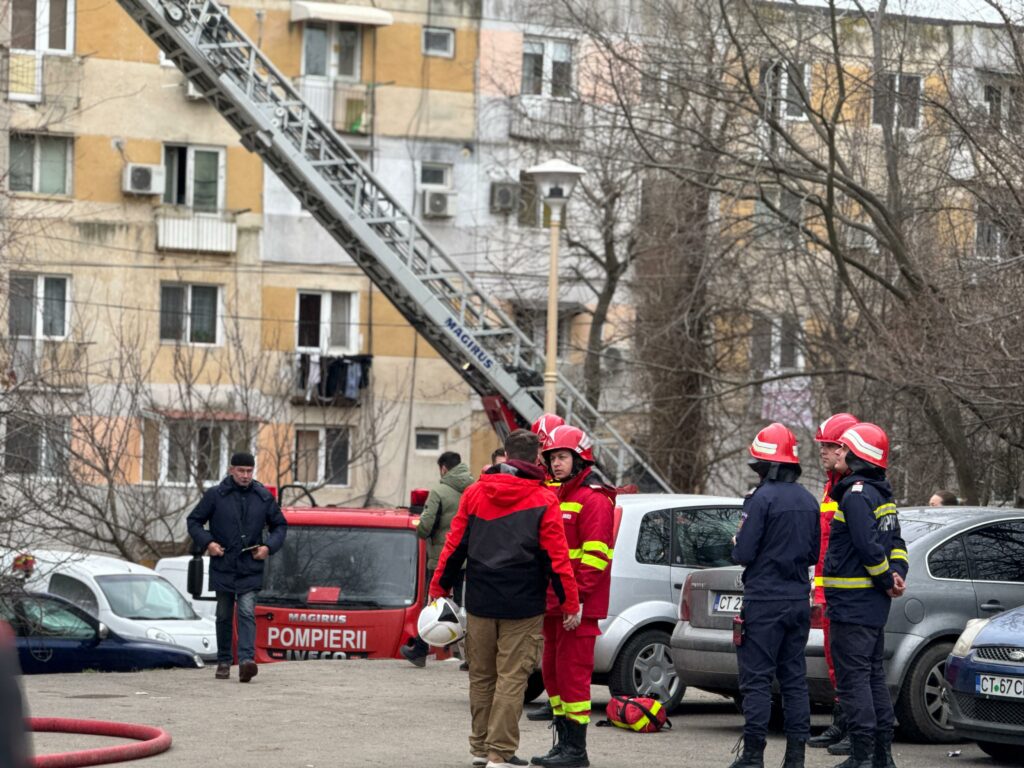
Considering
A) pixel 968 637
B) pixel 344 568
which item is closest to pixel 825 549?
pixel 968 637

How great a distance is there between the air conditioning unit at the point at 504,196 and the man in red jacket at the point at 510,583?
1175 inches

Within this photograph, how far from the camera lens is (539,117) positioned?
36688mm

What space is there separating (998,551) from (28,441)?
38.0 feet

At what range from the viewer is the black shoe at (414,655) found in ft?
49.8

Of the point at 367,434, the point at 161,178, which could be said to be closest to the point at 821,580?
the point at 367,434

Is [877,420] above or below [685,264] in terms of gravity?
A: below

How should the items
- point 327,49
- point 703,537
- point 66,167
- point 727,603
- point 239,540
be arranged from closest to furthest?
point 727,603 → point 703,537 → point 239,540 → point 66,167 → point 327,49

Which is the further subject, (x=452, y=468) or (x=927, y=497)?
(x=927, y=497)

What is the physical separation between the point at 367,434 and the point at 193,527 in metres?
19.4

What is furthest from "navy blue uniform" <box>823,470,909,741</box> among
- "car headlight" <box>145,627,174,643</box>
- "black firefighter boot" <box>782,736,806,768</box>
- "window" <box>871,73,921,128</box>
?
"car headlight" <box>145,627,174,643</box>

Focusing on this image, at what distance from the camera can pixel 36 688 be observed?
13648 mm

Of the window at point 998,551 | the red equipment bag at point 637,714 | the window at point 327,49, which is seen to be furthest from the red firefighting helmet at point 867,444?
the window at point 327,49

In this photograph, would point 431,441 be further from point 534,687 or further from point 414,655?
point 534,687

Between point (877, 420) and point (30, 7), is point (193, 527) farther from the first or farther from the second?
point (30, 7)
